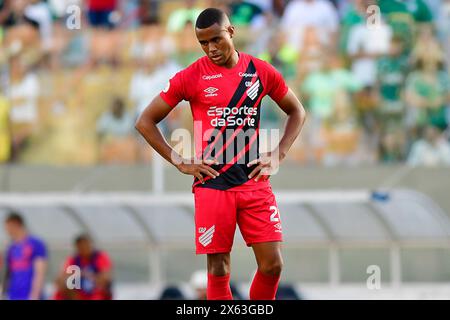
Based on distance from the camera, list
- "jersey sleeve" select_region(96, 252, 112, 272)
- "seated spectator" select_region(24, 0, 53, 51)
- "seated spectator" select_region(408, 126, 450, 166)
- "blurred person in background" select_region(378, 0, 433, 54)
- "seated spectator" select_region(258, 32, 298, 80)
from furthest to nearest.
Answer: "seated spectator" select_region(24, 0, 53, 51) → "blurred person in background" select_region(378, 0, 433, 54) → "seated spectator" select_region(258, 32, 298, 80) → "seated spectator" select_region(408, 126, 450, 166) → "jersey sleeve" select_region(96, 252, 112, 272)

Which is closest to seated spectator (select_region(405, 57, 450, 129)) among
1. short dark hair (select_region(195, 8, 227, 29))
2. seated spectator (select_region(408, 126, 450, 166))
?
seated spectator (select_region(408, 126, 450, 166))

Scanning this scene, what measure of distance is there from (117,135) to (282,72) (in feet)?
8.12

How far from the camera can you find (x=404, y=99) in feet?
54.1

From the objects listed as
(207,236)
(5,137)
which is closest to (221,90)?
(207,236)

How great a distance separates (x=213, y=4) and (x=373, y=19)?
2.71 meters

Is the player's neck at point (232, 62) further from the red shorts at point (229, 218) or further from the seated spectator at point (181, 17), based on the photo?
the seated spectator at point (181, 17)

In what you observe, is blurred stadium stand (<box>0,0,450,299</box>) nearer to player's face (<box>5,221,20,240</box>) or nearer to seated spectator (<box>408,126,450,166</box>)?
seated spectator (<box>408,126,450,166</box>)

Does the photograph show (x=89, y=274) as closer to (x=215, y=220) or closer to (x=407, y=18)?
(x=407, y=18)

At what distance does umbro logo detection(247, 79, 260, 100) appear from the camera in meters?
7.95

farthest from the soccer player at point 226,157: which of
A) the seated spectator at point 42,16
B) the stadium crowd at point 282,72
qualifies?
the seated spectator at point 42,16

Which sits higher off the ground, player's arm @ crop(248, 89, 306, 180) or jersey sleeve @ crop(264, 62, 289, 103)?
jersey sleeve @ crop(264, 62, 289, 103)

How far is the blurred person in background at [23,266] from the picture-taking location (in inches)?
570

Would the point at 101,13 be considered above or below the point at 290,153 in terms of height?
above

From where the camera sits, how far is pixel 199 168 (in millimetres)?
7902
